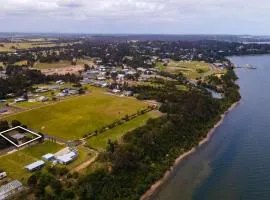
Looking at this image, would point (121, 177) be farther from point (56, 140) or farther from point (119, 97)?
point (119, 97)

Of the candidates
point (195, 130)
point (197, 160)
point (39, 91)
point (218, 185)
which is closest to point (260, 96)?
point (195, 130)

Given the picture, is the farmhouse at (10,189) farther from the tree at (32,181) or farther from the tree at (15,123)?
the tree at (15,123)

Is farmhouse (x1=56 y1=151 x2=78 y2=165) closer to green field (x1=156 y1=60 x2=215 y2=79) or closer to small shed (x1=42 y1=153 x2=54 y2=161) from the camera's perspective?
small shed (x1=42 y1=153 x2=54 y2=161)

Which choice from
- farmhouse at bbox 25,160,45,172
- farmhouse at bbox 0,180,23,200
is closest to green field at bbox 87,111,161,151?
farmhouse at bbox 25,160,45,172

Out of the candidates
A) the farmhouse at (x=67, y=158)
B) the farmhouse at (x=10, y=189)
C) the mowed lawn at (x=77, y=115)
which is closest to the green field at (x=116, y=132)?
the mowed lawn at (x=77, y=115)

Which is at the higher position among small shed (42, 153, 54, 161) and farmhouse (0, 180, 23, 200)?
small shed (42, 153, 54, 161)

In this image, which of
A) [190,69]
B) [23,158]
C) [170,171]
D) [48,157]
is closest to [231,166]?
[170,171]

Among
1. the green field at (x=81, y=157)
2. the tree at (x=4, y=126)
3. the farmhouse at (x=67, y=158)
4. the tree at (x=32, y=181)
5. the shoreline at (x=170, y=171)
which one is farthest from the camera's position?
the tree at (x=4, y=126)
